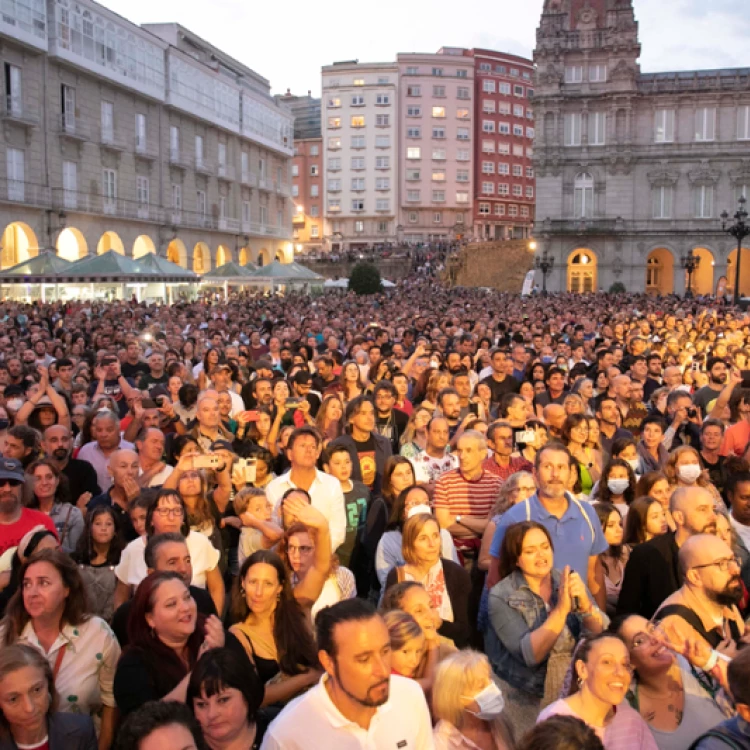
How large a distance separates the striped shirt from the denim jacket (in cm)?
158

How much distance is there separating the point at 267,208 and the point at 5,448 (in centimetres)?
5910

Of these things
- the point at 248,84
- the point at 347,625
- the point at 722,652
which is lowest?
the point at 722,652

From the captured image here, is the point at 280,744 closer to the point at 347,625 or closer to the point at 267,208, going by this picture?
the point at 347,625

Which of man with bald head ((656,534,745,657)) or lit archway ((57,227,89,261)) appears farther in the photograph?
lit archway ((57,227,89,261))

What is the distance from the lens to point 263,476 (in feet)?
22.4

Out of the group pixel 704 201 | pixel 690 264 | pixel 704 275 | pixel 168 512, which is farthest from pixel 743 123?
pixel 168 512

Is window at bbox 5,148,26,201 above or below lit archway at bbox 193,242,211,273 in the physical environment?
above

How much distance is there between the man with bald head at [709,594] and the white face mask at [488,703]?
47.7 inches

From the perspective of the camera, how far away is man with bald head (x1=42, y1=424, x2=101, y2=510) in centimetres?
689

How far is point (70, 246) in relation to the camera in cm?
4484

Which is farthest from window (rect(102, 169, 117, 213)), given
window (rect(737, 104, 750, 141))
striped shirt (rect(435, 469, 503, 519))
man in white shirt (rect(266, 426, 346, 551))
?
striped shirt (rect(435, 469, 503, 519))

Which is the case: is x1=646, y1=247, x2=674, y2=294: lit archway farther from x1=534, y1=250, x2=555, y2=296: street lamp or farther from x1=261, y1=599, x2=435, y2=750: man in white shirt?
x1=261, y1=599, x2=435, y2=750: man in white shirt

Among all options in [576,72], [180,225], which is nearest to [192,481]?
Result: [180,225]

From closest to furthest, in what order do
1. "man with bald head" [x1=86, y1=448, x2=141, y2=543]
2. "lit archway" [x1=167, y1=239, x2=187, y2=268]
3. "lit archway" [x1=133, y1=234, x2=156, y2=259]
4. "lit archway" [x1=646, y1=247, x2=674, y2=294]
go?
"man with bald head" [x1=86, y1=448, x2=141, y2=543], "lit archway" [x1=133, y1=234, x2=156, y2=259], "lit archway" [x1=167, y1=239, x2=187, y2=268], "lit archway" [x1=646, y1=247, x2=674, y2=294]
